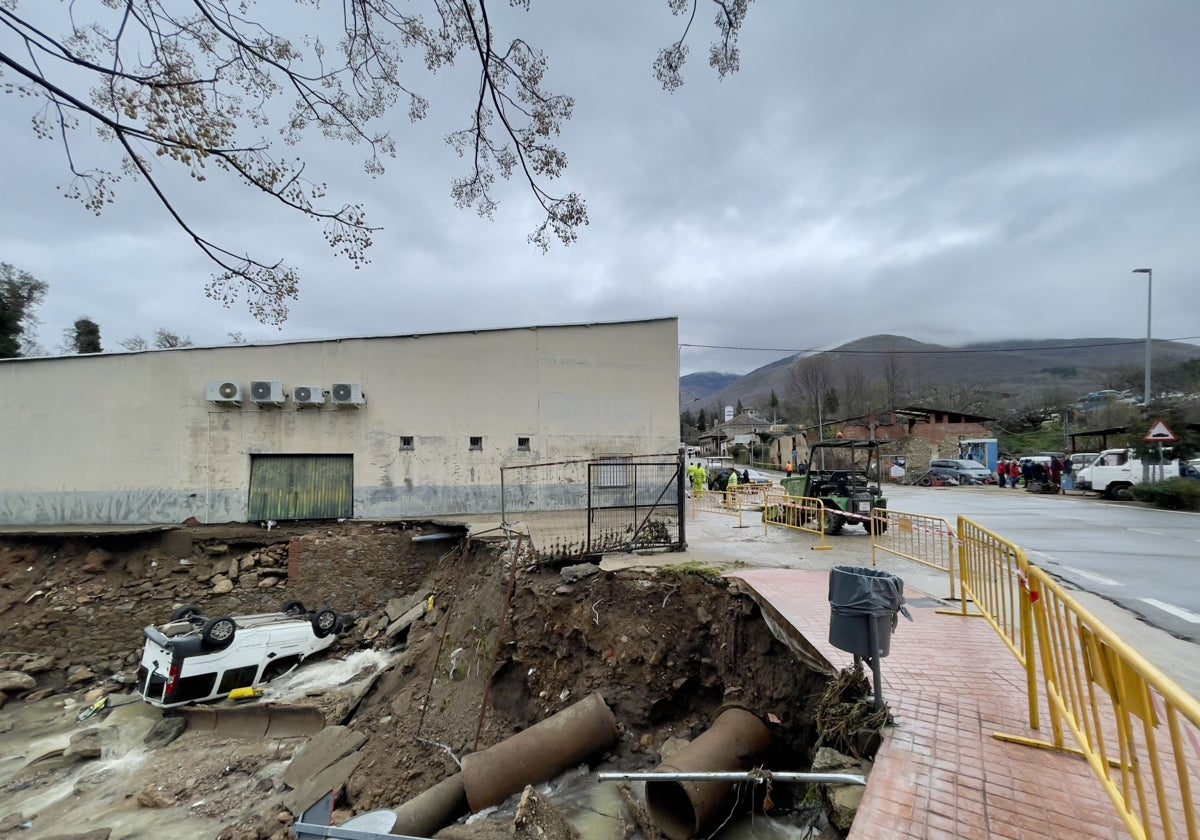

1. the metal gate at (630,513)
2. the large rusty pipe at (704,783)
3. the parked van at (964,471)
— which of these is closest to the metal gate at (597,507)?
the metal gate at (630,513)

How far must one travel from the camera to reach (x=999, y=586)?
467cm

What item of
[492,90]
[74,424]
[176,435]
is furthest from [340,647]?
[492,90]

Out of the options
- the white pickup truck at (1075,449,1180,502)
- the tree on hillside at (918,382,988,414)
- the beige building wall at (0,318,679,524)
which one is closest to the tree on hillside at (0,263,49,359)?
the beige building wall at (0,318,679,524)

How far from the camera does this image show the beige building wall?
42.0 feet

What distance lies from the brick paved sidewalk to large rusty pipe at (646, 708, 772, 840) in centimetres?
98

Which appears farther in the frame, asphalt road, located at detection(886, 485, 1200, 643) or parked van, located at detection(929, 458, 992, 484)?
parked van, located at detection(929, 458, 992, 484)

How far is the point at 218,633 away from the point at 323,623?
1.81 m

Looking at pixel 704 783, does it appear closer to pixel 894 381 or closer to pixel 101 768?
pixel 101 768

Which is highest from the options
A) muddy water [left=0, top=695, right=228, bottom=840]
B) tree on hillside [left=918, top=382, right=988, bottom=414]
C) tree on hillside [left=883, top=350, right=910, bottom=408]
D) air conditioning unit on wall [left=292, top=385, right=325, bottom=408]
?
tree on hillside [left=883, top=350, right=910, bottom=408]

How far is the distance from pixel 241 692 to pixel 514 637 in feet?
17.7

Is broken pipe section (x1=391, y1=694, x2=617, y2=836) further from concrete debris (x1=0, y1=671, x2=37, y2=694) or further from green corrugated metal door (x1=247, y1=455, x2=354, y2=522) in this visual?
concrete debris (x1=0, y1=671, x2=37, y2=694)

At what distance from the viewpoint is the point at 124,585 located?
1152cm

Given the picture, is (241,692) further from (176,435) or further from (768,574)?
(768,574)

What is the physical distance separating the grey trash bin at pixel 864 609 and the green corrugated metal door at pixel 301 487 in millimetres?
12907
